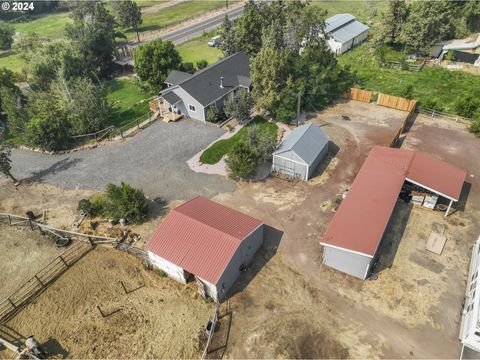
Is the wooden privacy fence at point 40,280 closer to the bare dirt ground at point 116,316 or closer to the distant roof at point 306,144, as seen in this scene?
the bare dirt ground at point 116,316

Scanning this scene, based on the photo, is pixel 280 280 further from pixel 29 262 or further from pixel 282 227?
pixel 29 262

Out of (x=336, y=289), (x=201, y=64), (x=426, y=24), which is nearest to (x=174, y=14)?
(x=201, y=64)

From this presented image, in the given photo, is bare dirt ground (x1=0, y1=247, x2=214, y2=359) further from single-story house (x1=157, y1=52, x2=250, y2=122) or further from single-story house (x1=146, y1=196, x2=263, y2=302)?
single-story house (x1=157, y1=52, x2=250, y2=122)

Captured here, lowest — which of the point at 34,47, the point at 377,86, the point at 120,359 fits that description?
the point at 120,359

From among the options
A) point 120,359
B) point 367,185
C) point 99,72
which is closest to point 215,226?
point 120,359

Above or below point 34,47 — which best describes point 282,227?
below

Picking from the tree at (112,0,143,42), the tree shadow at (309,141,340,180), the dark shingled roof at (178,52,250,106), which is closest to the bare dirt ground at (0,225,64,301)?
the dark shingled roof at (178,52,250,106)
